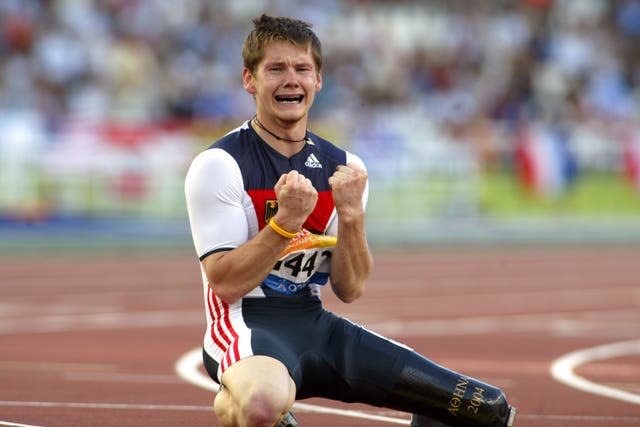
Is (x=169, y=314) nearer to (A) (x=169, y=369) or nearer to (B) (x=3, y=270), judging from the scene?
(A) (x=169, y=369)

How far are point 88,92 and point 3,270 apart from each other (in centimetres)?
583

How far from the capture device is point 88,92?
82.0ft

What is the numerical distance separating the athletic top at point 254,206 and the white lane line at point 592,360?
9.42 ft

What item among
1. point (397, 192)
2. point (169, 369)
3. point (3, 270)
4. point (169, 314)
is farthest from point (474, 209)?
point (169, 369)

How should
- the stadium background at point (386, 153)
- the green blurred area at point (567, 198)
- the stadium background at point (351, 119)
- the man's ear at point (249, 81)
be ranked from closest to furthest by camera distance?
the man's ear at point (249, 81) < the stadium background at point (386, 153) < the stadium background at point (351, 119) < the green blurred area at point (567, 198)

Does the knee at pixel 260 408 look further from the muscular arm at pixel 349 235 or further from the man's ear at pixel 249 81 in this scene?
the man's ear at pixel 249 81

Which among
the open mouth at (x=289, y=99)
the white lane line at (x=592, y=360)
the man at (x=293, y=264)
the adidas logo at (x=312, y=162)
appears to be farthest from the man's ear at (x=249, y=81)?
the white lane line at (x=592, y=360)

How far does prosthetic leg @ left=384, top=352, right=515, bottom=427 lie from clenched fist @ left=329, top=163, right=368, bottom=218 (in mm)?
730

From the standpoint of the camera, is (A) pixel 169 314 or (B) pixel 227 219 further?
(A) pixel 169 314

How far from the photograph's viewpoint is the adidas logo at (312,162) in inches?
274

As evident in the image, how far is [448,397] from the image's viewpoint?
670cm

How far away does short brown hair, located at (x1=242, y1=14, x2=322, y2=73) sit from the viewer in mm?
6785

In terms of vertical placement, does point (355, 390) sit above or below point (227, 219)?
below

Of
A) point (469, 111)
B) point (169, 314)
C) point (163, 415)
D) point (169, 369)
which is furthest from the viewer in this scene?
point (469, 111)
